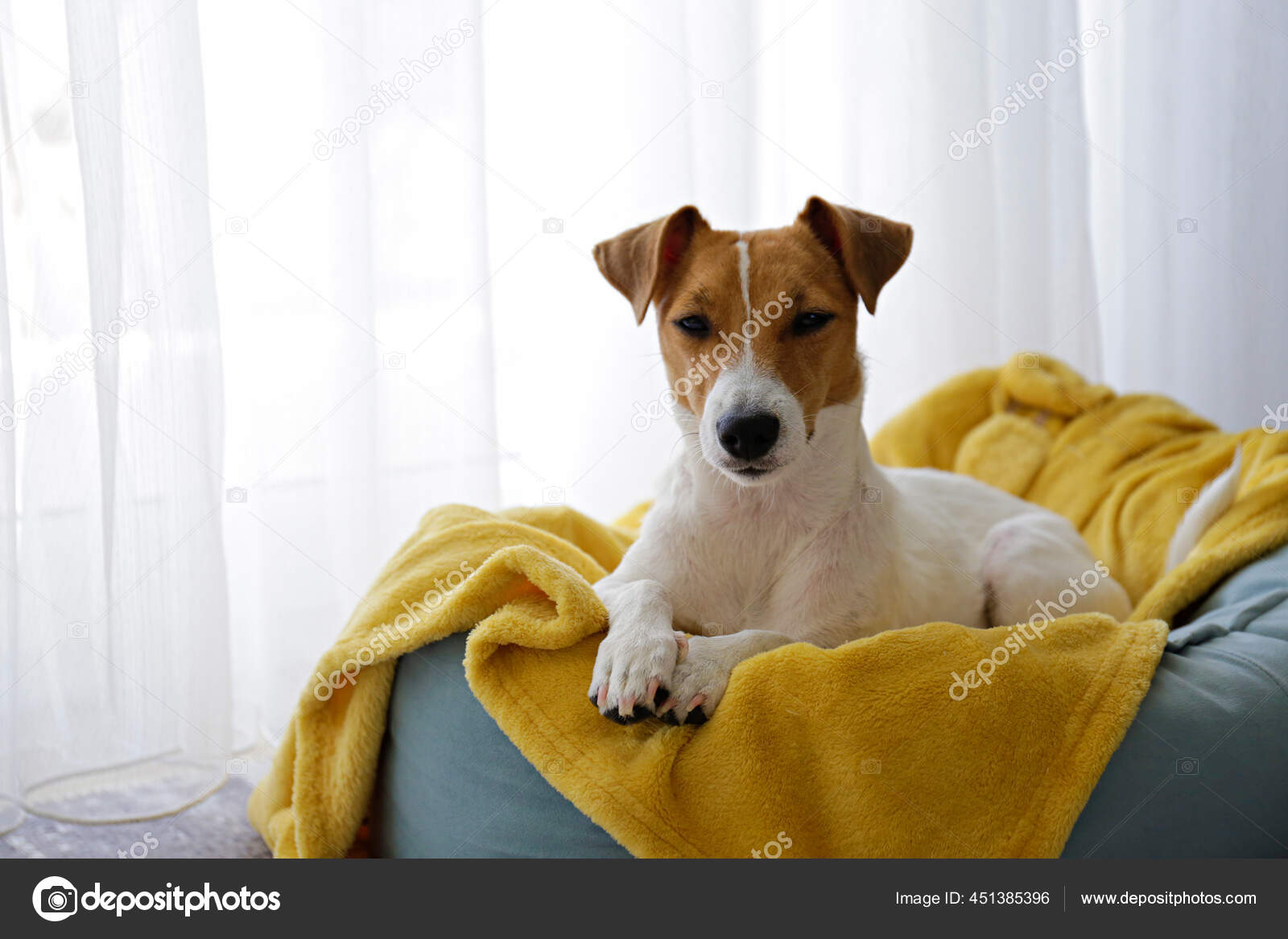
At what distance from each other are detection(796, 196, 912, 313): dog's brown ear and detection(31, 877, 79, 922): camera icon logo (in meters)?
1.69

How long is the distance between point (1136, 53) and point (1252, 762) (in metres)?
2.99

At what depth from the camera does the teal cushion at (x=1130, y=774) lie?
1597mm

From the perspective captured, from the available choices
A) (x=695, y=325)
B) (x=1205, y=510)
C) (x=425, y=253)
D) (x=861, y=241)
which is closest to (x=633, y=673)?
(x=695, y=325)

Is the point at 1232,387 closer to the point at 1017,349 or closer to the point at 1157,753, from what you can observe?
the point at 1017,349

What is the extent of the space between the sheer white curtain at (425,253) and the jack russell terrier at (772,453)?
508mm

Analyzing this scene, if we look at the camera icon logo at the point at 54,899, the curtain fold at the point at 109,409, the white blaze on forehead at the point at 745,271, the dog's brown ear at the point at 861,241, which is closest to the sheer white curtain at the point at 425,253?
the curtain fold at the point at 109,409

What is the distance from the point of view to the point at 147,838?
2.32m

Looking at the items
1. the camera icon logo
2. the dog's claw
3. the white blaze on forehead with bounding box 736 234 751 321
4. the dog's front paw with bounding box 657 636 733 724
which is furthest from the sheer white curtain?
the dog's claw

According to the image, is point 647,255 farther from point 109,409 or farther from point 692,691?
point 109,409

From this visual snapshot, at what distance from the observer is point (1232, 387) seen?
374 centimetres

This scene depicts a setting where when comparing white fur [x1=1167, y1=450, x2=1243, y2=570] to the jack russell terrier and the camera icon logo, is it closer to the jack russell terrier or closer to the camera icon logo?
the jack russell terrier

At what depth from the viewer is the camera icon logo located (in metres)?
1.59

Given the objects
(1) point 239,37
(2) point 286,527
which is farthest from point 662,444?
(1) point 239,37

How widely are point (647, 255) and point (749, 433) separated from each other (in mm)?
476
